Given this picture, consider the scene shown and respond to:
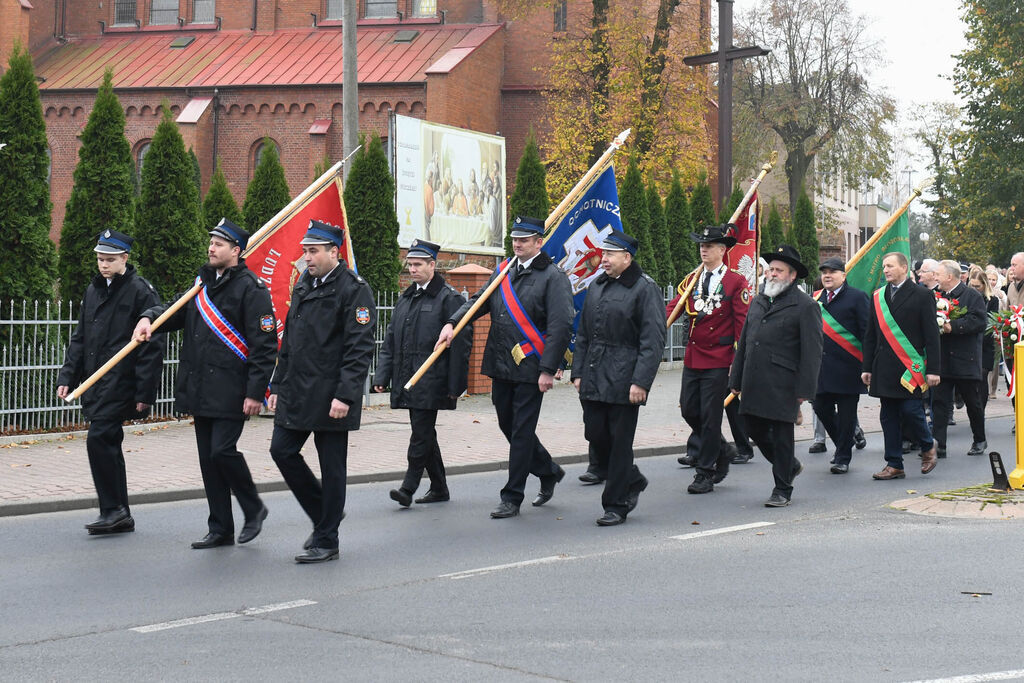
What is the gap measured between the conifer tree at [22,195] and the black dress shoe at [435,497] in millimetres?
6374

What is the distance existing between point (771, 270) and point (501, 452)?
3.92 metres

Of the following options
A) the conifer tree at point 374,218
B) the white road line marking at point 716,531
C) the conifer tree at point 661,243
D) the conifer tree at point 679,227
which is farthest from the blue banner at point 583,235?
the conifer tree at point 679,227

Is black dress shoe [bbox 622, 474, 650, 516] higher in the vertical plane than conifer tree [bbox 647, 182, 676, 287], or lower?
lower

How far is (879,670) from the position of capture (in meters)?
5.06

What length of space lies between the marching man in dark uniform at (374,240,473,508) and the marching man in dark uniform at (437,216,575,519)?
324 millimetres

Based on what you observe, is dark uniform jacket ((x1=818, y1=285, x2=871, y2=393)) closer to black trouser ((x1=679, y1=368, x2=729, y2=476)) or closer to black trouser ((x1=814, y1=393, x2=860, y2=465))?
black trouser ((x1=814, y1=393, x2=860, y2=465))

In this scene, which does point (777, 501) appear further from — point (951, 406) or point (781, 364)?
point (951, 406)

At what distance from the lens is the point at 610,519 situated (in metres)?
8.78

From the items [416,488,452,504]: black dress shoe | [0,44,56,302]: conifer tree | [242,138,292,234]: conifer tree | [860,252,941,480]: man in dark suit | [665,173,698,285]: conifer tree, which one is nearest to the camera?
[416,488,452,504]: black dress shoe

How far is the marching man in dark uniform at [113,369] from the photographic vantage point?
828 centimetres

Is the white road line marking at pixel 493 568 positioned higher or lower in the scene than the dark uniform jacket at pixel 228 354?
lower

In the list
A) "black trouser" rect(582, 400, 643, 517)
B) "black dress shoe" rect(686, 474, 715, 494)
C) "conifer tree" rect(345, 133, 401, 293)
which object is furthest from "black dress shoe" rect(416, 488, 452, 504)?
"conifer tree" rect(345, 133, 401, 293)

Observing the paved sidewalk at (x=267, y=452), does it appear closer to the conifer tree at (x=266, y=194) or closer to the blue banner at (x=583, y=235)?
the blue banner at (x=583, y=235)

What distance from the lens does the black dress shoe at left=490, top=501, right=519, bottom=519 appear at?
9.02m
